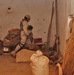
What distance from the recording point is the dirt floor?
411 cm

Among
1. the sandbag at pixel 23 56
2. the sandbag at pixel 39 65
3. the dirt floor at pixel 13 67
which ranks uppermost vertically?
the sandbag at pixel 39 65

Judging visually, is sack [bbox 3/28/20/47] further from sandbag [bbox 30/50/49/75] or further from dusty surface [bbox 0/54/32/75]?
sandbag [bbox 30/50/49/75]

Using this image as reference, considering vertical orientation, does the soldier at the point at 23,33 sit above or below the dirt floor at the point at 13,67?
above

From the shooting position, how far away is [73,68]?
6.37 ft

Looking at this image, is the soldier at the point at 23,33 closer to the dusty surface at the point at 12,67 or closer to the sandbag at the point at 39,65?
the dusty surface at the point at 12,67

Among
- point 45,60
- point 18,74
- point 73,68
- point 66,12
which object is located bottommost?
point 18,74

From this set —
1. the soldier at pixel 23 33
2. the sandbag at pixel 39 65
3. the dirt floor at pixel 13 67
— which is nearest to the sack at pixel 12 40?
the soldier at pixel 23 33

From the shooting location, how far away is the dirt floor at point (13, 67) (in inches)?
162

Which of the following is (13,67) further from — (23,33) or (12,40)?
(12,40)

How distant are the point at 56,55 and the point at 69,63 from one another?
2.56 metres

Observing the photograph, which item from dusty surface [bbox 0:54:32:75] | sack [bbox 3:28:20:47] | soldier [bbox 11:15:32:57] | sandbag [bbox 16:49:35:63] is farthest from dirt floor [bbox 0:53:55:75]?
sack [bbox 3:28:20:47]

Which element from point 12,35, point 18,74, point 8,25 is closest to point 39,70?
point 18,74

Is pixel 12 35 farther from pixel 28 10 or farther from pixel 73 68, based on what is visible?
pixel 73 68

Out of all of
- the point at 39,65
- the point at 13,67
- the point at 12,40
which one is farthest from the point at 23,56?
the point at 39,65
